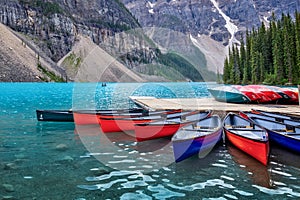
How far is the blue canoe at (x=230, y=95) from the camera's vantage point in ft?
112

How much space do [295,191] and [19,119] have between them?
27.1 meters

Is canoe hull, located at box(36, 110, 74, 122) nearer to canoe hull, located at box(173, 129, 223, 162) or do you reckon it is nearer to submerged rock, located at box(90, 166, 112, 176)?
submerged rock, located at box(90, 166, 112, 176)

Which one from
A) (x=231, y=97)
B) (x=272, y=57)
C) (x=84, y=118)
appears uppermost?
(x=272, y=57)

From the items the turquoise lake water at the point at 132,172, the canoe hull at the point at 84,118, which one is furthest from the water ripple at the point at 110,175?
the canoe hull at the point at 84,118

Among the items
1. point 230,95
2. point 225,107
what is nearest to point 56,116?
point 225,107

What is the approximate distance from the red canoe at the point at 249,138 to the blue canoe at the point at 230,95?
44.7 feet

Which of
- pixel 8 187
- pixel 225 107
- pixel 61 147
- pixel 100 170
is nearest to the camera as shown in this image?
pixel 8 187

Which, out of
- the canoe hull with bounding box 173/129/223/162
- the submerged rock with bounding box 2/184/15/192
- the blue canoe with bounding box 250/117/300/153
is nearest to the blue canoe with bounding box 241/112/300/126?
the blue canoe with bounding box 250/117/300/153

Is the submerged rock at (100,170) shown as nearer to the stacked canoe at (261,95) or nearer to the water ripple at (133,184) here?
the water ripple at (133,184)

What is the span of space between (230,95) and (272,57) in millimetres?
64028

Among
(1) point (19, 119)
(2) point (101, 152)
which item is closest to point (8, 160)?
(2) point (101, 152)

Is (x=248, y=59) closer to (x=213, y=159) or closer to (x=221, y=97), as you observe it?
(x=221, y=97)

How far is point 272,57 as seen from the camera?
89625 mm

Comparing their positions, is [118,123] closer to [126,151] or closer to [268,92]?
[126,151]
